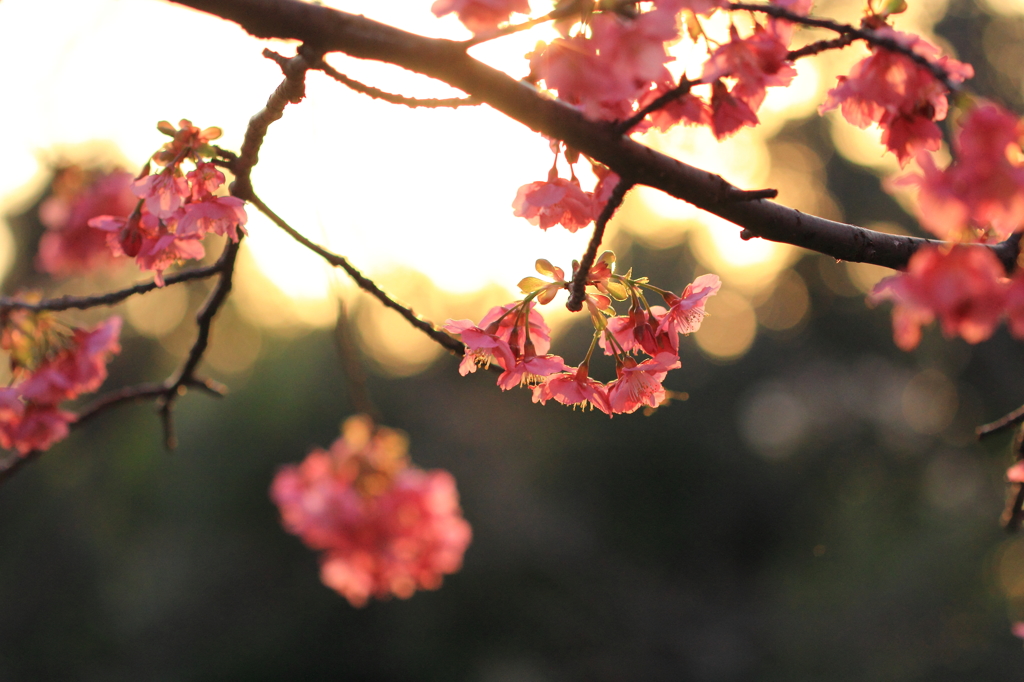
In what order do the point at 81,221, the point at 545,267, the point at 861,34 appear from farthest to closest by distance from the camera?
1. the point at 81,221
2. the point at 545,267
3. the point at 861,34

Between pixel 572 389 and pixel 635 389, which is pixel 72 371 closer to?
pixel 572 389

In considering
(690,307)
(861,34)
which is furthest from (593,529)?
(861,34)

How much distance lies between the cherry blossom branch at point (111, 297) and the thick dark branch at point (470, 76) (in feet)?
1.81

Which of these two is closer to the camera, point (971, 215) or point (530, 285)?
point (971, 215)

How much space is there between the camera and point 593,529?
42.2 ft

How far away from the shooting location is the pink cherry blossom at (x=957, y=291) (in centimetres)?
64

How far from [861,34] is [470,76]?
0.49 m

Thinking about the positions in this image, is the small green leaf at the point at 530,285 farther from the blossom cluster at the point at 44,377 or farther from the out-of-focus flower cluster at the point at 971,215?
the blossom cluster at the point at 44,377

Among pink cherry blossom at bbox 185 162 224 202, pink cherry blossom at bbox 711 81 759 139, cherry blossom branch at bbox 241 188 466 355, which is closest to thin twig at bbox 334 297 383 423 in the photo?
cherry blossom branch at bbox 241 188 466 355

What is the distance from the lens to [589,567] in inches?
472

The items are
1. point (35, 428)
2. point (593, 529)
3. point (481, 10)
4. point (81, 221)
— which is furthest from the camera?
point (593, 529)

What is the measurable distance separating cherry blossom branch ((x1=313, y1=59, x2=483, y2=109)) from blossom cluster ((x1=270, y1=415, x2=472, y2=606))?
1929 mm

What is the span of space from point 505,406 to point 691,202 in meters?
12.9

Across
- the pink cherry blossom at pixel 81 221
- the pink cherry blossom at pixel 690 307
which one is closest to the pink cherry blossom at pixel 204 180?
the pink cherry blossom at pixel 690 307
